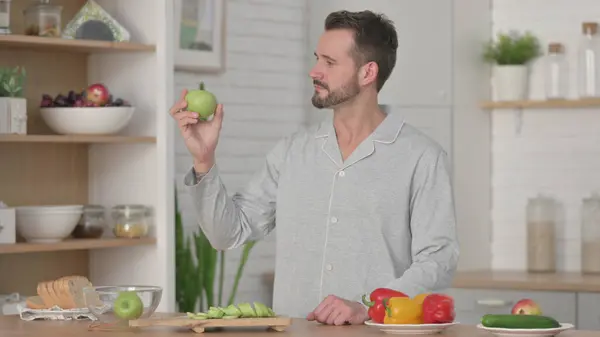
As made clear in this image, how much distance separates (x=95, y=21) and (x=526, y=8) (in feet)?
7.37

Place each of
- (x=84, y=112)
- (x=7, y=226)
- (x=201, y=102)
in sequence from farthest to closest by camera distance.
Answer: (x=84, y=112) → (x=7, y=226) → (x=201, y=102)

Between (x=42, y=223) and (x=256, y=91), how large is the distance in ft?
4.73

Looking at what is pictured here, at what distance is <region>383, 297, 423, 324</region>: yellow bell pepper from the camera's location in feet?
9.53

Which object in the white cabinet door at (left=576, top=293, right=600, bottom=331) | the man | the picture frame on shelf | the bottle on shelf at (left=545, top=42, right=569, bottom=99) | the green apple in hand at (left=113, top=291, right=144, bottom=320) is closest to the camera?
the green apple in hand at (left=113, top=291, right=144, bottom=320)

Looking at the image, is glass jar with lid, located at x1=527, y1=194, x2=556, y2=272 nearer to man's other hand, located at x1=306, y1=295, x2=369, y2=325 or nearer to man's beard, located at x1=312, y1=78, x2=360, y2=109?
man's beard, located at x1=312, y1=78, x2=360, y2=109

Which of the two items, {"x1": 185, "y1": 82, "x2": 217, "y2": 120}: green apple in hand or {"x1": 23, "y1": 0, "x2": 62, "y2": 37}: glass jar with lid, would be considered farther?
{"x1": 23, "y1": 0, "x2": 62, "y2": 37}: glass jar with lid

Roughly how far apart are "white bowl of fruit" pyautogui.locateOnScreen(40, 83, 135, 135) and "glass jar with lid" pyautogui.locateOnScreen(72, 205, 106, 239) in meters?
0.31

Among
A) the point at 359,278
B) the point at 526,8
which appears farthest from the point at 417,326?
the point at 526,8

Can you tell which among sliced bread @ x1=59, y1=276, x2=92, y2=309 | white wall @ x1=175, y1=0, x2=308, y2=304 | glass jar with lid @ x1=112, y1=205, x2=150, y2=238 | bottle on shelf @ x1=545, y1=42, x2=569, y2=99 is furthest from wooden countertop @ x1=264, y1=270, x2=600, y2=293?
sliced bread @ x1=59, y1=276, x2=92, y2=309

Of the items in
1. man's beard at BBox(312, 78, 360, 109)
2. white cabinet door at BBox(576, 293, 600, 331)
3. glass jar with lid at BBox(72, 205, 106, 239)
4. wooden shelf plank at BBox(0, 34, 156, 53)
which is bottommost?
white cabinet door at BBox(576, 293, 600, 331)

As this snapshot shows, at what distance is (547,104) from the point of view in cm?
579

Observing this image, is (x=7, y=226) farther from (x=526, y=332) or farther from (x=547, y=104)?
(x=547, y=104)

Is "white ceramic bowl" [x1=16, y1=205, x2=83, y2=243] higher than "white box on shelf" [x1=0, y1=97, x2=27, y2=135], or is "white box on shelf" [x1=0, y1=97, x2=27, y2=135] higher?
"white box on shelf" [x1=0, y1=97, x2=27, y2=135]

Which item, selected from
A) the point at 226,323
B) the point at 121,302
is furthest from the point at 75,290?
the point at 226,323
